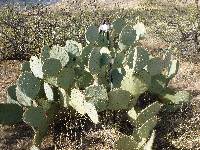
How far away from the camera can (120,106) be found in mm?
5055

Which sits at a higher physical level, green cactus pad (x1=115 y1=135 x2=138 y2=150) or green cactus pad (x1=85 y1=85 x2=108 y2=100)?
green cactus pad (x1=85 y1=85 x2=108 y2=100)

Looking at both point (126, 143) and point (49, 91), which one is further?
point (49, 91)

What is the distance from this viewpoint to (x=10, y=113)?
17.1 feet

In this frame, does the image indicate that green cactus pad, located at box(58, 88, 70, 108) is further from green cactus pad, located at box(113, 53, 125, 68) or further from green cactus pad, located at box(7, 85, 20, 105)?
green cactus pad, located at box(113, 53, 125, 68)

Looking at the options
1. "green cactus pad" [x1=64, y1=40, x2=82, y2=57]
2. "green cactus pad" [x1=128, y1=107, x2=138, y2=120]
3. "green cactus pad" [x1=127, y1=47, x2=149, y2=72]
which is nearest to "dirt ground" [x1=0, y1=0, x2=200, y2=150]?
"green cactus pad" [x1=128, y1=107, x2=138, y2=120]

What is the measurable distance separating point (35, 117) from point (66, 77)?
0.63 meters

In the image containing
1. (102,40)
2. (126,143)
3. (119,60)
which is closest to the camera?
(126,143)

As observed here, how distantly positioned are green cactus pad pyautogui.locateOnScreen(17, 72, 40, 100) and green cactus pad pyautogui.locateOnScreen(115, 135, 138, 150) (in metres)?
1.16

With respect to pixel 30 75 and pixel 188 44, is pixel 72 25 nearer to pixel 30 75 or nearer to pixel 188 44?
pixel 188 44

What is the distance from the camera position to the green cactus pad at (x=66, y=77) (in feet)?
17.0

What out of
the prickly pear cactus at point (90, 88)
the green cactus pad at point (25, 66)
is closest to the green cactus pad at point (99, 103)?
the prickly pear cactus at point (90, 88)

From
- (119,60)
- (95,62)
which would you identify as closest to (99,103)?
(95,62)

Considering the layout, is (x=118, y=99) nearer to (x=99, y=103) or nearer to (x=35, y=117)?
(x=99, y=103)

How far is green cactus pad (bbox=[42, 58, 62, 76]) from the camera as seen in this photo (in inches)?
201
